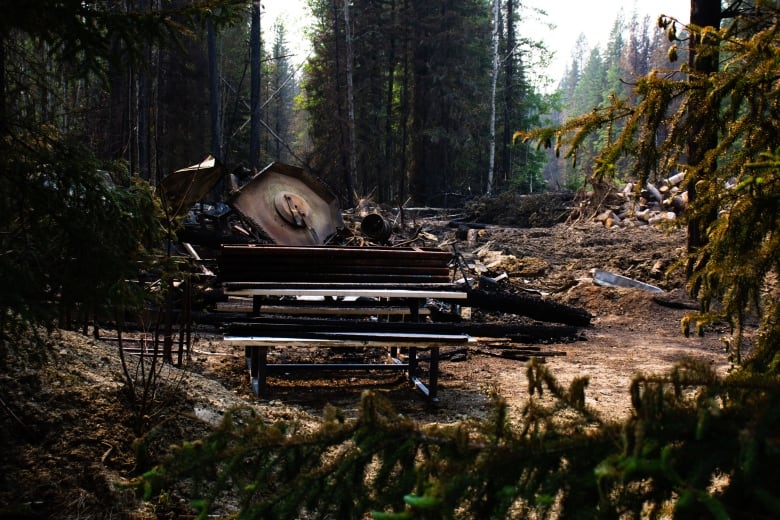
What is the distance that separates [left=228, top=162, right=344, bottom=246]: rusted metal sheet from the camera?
12.5 metres

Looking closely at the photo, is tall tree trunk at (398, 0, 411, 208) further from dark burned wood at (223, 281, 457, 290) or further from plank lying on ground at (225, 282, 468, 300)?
plank lying on ground at (225, 282, 468, 300)

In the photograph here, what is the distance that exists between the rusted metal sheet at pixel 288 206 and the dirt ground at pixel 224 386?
338 cm

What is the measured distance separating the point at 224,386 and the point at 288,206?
22.8ft

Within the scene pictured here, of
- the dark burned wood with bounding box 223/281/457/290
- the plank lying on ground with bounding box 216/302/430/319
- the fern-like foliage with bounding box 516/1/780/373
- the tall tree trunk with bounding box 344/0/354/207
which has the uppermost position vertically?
the tall tree trunk with bounding box 344/0/354/207

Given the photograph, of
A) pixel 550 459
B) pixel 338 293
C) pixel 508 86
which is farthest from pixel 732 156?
pixel 508 86

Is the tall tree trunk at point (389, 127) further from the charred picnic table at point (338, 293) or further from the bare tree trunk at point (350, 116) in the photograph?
the charred picnic table at point (338, 293)

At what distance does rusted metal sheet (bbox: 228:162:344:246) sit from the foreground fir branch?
34.6 ft

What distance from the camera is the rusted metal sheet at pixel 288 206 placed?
40.9ft

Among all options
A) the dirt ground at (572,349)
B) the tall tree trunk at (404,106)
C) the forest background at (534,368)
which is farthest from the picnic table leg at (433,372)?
the tall tree trunk at (404,106)

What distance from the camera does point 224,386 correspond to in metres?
6.19

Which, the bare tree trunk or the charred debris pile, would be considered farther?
the bare tree trunk

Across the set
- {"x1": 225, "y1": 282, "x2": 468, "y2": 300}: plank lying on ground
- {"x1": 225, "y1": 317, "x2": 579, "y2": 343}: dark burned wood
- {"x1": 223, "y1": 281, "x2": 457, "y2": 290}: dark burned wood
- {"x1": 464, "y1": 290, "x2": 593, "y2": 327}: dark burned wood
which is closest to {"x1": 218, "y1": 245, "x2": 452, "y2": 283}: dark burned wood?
{"x1": 223, "y1": 281, "x2": 457, "y2": 290}: dark burned wood

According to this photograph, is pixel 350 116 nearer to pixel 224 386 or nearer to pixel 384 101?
pixel 384 101

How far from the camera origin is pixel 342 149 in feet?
107
